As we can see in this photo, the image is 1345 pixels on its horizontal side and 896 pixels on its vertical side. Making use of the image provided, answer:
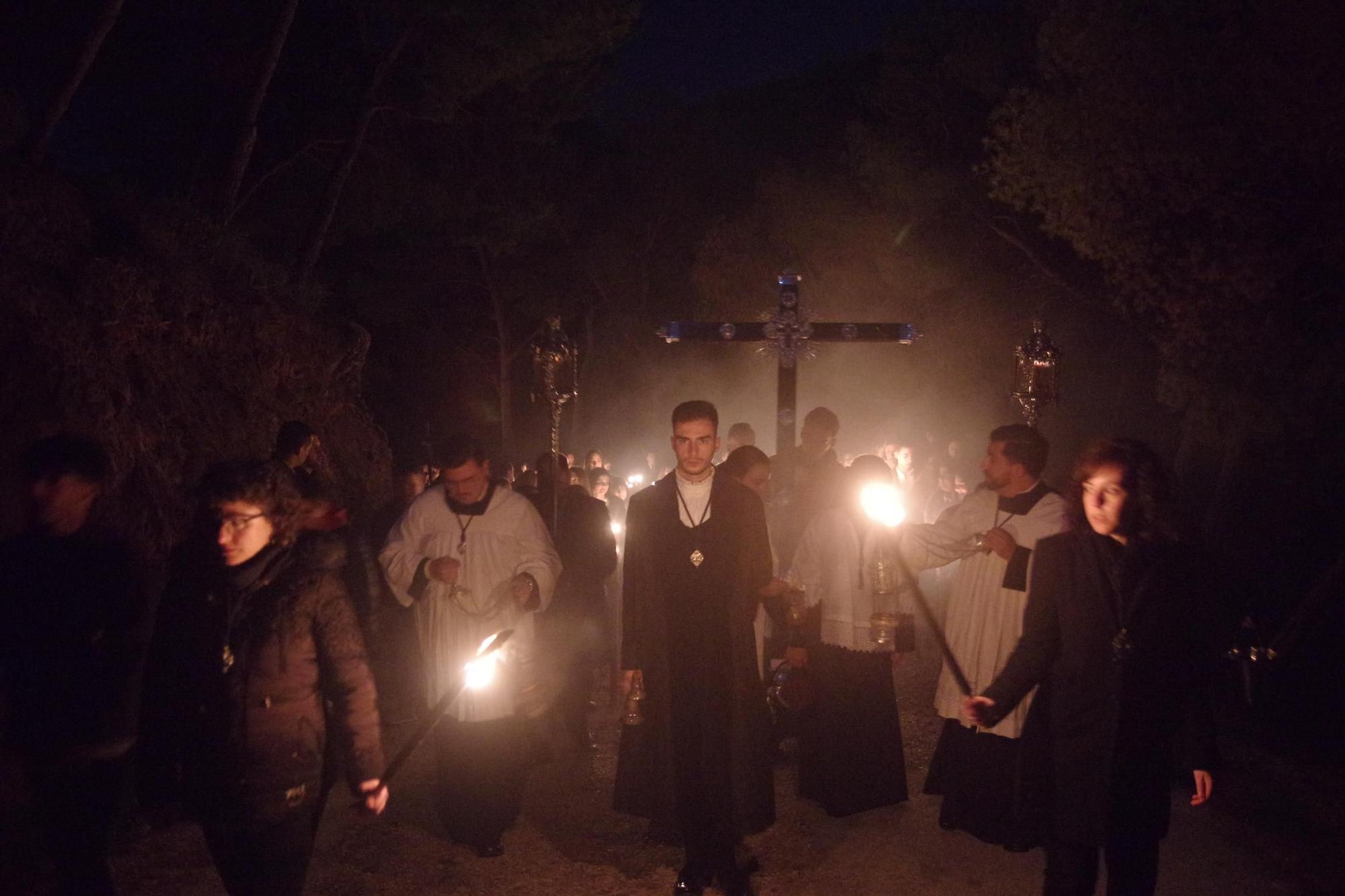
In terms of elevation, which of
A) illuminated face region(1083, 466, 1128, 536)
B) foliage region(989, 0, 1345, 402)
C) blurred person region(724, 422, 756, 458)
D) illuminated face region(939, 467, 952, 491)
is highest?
foliage region(989, 0, 1345, 402)

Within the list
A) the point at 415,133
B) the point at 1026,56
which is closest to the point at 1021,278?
the point at 1026,56

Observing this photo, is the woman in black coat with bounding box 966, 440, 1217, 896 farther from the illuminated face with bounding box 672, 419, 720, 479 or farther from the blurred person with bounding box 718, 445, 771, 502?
the blurred person with bounding box 718, 445, 771, 502

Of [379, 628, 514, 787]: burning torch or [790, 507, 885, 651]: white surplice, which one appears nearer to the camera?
[379, 628, 514, 787]: burning torch

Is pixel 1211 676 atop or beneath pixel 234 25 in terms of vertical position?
beneath

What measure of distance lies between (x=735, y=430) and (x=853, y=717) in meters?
5.03

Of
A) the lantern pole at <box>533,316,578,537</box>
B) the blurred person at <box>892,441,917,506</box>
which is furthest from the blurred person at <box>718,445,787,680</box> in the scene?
the blurred person at <box>892,441,917,506</box>

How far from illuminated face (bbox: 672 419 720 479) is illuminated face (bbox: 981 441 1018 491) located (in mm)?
1482

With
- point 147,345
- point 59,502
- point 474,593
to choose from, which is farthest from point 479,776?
point 147,345

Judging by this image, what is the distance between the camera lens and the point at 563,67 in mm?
15672

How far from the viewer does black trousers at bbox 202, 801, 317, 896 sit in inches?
140

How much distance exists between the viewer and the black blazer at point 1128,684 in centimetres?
384

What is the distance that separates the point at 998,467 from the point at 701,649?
1864 millimetres

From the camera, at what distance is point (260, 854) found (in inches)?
141

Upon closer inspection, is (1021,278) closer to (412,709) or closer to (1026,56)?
(1026,56)
